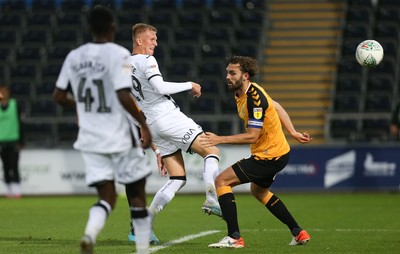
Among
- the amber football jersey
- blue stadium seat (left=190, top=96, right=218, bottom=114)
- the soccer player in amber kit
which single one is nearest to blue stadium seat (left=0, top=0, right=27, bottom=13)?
blue stadium seat (left=190, top=96, right=218, bottom=114)

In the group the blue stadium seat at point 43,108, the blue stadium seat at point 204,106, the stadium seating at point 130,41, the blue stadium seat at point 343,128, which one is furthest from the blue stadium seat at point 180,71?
the blue stadium seat at point 343,128

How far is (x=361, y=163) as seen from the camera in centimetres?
1994

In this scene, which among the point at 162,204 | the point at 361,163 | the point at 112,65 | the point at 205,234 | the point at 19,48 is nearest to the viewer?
the point at 112,65

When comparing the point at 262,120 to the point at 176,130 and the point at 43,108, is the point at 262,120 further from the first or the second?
the point at 43,108

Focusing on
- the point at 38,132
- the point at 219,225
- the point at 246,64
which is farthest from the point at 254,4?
the point at 246,64

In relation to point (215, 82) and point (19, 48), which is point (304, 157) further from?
point (19, 48)

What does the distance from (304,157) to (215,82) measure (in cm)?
433

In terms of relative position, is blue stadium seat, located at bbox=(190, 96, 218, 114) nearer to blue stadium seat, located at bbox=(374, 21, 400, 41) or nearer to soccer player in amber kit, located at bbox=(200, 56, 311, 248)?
blue stadium seat, located at bbox=(374, 21, 400, 41)

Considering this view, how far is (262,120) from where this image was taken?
9430mm

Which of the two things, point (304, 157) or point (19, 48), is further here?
point (19, 48)

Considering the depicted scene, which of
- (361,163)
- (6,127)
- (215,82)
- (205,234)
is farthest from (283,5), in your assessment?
(205,234)

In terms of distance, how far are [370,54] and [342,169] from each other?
9.82 meters

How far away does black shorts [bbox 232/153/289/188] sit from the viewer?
31.5ft

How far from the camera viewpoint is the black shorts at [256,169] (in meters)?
9.59
